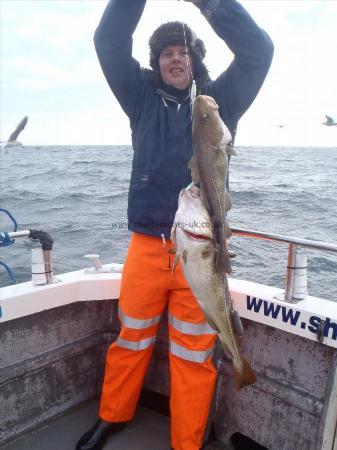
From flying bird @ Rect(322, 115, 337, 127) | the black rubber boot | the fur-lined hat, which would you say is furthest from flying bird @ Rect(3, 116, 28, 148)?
the black rubber boot

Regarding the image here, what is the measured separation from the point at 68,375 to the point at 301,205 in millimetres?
13282

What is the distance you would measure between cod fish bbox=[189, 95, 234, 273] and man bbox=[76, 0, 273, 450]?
0.75 meters

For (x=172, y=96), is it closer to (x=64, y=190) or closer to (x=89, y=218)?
(x=89, y=218)

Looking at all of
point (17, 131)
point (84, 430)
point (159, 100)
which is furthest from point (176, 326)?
point (17, 131)

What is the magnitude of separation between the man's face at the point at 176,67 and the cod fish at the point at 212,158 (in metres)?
1.02

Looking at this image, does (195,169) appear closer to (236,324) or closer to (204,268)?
(204,268)

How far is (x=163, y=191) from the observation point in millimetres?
2768

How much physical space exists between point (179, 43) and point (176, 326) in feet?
6.18

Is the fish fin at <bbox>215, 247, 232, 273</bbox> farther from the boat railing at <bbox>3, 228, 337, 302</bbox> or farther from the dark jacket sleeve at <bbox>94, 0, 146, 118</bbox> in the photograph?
the dark jacket sleeve at <bbox>94, 0, 146, 118</bbox>

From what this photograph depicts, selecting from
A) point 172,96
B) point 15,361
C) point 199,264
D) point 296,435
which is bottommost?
point 296,435

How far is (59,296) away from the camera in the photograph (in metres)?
3.26

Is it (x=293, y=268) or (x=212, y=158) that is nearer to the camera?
(x=212, y=158)

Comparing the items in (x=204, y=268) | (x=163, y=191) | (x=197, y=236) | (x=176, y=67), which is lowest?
(x=204, y=268)

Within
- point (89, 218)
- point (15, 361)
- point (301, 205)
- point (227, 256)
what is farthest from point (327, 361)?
point (301, 205)
